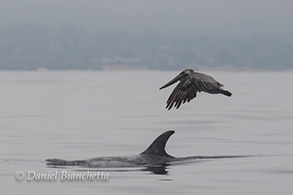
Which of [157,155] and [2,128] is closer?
[157,155]

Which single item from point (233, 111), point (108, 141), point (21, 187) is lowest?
point (21, 187)

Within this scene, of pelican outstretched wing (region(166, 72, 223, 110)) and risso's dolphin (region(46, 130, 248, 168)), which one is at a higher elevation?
pelican outstretched wing (region(166, 72, 223, 110))

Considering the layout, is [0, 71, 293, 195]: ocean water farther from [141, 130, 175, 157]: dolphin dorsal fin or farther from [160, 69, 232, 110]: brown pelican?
[160, 69, 232, 110]: brown pelican

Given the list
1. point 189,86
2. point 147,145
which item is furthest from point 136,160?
point 147,145

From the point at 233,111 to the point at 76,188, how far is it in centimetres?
2815

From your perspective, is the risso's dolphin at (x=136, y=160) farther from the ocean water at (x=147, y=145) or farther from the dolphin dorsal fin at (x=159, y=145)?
the ocean water at (x=147, y=145)

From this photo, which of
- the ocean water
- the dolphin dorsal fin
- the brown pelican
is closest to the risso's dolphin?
the dolphin dorsal fin

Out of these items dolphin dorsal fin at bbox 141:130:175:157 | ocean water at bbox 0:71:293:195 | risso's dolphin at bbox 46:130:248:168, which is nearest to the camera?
ocean water at bbox 0:71:293:195

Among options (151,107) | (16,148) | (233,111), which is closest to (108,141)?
(16,148)

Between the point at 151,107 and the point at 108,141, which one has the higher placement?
the point at 151,107

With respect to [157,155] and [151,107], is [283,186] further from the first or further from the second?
[151,107]


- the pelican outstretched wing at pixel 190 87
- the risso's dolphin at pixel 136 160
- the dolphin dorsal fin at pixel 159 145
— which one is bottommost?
the risso's dolphin at pixel 136 160

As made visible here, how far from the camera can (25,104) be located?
52.4 m

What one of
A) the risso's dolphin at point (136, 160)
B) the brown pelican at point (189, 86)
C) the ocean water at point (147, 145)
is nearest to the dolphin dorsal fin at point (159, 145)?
the risso's dolphin at point (136, 160)
